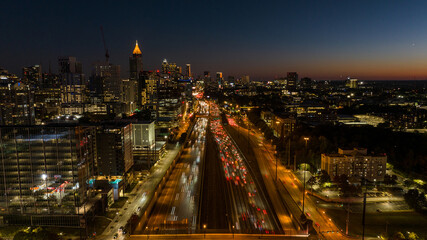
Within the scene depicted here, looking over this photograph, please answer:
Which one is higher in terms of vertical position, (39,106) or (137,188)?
(39,106)

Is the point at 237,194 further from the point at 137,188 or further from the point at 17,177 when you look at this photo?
the point at 17,177

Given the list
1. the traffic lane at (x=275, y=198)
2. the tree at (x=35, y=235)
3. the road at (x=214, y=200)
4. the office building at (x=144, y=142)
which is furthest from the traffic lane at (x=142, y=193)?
the traffic lane at (x=275, y=198)

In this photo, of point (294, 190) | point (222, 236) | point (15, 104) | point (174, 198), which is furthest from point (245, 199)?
point (15, 104)

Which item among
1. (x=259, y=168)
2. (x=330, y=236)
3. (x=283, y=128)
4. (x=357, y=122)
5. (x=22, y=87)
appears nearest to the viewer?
(x=330, y=236)

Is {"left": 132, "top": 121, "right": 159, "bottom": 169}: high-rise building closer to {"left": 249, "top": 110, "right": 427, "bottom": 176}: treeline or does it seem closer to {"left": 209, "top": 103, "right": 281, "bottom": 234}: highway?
{"left": 209, "top": 103, "right": 281, "bottom": 234}: highway

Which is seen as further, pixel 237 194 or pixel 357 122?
pixel 357 122

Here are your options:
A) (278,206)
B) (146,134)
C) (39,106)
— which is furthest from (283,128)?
(39,106)

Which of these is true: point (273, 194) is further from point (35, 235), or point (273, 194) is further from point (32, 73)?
point (32, 73)

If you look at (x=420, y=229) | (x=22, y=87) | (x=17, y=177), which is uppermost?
(x=22, y=87)
